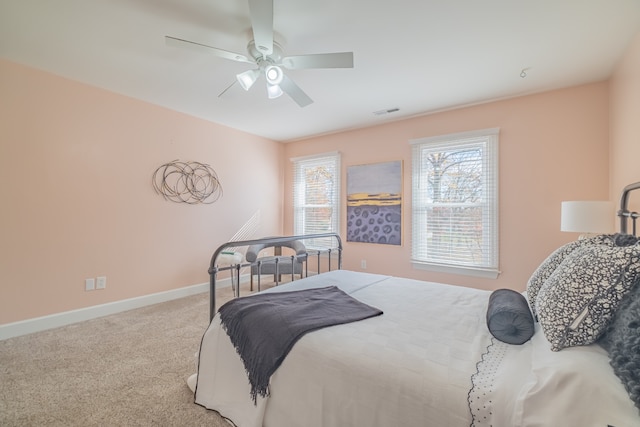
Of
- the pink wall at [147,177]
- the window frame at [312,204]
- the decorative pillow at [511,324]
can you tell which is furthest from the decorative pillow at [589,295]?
the window frame at [312,204]

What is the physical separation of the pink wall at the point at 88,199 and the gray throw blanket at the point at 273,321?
2413mm

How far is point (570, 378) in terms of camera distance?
82 cm

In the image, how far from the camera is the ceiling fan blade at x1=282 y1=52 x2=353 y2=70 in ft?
6.40

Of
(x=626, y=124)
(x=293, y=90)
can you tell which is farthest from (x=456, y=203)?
(x=293, y=90)

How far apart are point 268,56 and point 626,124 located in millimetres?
2914

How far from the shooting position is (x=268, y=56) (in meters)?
2.14

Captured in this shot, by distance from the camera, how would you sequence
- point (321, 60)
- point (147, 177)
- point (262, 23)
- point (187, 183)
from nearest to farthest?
1. point (262, 23)
2. point (321, 60)
3. point (147, 177)
4. point (187, 183)

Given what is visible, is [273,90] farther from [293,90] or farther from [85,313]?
[85,313]

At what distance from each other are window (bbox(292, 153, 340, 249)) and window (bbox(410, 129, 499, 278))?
1287 mm

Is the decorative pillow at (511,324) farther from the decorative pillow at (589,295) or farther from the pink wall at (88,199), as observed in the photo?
the pink wall at (88,199)

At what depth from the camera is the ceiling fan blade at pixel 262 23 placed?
157cm

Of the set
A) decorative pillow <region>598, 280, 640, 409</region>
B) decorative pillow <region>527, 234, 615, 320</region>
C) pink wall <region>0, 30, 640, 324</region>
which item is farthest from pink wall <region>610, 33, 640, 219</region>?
decorative pillow <region>598, 280, 640, 409</region>

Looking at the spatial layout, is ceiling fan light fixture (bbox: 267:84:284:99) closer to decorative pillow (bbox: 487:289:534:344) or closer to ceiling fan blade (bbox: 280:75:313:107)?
ceiling fan blade (bbox: 280:75:313:107)

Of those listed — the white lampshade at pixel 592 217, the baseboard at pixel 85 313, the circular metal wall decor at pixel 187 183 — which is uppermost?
the circular metal wall decor at pixel 187 183
